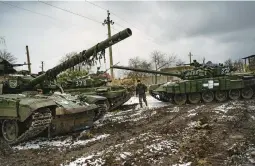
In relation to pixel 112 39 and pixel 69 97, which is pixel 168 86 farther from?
pixel 112 39

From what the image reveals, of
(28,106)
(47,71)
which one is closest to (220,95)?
(47,71)

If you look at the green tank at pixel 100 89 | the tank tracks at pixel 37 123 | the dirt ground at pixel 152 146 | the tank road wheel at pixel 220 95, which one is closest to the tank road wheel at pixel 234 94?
the tank road wheel at pixel 220 95

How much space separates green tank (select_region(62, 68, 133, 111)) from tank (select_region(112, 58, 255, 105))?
1.29m

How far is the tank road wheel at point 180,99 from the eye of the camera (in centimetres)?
1769

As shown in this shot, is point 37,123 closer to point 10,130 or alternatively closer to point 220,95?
point 10,130

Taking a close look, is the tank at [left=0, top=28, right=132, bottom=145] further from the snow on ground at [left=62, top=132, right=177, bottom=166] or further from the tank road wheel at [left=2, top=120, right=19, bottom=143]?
the snow on ground at [left=62, top=132, right=177, bottom=166]

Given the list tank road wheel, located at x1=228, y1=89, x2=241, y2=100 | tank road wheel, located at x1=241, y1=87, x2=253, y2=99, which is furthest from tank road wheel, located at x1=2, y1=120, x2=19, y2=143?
tank road wheel, located at x1=241, y1=87, x2=253, y2=99

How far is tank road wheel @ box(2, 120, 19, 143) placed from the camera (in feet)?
29.2

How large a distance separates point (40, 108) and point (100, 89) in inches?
273

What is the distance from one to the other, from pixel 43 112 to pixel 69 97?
1545 millimetres

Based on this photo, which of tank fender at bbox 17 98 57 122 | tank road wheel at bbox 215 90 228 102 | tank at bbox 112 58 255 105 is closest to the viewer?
tank fender at bbox 17 98 57 122

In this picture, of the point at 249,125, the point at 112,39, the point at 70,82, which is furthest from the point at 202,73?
the point at 112,39

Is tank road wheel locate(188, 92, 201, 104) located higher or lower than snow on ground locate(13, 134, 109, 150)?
higher

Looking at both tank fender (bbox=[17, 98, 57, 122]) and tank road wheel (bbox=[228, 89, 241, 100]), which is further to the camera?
tank road wheel (bbox=[228, 89, 241, 100])
